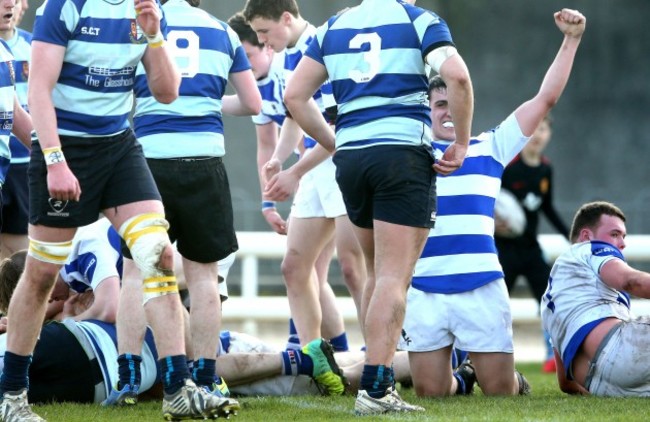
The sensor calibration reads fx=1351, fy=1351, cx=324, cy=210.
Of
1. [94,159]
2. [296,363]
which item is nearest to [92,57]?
[94,159]

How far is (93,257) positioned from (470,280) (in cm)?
206

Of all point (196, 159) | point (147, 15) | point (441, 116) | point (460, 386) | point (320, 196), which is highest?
point (147, 15)

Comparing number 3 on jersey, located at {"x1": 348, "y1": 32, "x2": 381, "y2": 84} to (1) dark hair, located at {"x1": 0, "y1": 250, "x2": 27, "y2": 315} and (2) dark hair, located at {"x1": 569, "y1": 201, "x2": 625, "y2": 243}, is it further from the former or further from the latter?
(1) dark hair, located at {"x1": 0, "y1": 250, "x2": 27, "y2": 315}

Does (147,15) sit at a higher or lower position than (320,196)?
higher

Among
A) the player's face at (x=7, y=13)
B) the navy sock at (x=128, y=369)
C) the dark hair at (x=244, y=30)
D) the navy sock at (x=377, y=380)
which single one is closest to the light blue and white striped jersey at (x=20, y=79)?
the player's face at (x=7, y=13)

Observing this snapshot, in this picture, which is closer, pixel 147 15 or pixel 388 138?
pixel 147 15

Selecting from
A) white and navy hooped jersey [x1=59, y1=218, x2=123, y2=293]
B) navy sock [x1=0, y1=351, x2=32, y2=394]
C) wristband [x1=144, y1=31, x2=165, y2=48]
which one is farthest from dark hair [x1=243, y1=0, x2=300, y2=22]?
navy sock [x1=0, y1=351, x2=32, y2=394]

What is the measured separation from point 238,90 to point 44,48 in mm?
1653

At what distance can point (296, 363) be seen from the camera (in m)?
7.54

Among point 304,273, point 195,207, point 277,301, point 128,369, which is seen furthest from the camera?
point 277,301

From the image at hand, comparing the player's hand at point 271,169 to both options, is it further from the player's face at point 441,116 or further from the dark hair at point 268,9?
the player's face at point 441,116

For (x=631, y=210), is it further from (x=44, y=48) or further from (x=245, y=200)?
(x=44, y=48)

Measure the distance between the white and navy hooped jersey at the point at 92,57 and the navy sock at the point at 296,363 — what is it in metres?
2.08

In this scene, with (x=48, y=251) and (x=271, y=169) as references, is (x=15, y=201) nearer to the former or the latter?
(x=271, y=169)
